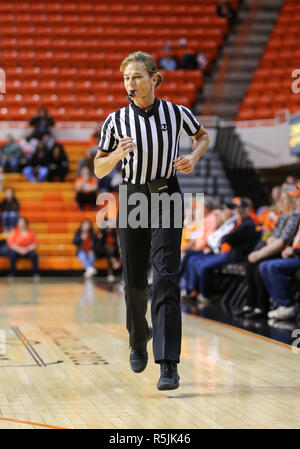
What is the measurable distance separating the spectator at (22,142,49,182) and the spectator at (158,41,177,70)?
4.32 m

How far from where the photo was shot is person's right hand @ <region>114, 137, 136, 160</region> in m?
4.32

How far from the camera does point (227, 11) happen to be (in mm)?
21406

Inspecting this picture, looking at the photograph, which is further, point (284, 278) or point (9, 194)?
point (9, 194)

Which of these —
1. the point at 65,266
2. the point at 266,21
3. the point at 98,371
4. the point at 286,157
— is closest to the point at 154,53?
the point at 266,21

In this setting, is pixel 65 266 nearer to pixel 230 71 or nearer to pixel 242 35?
pixel 230 71

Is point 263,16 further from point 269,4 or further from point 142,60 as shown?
point 142,60

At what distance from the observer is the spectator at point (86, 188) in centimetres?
→ 1664

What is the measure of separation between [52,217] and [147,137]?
12682mm

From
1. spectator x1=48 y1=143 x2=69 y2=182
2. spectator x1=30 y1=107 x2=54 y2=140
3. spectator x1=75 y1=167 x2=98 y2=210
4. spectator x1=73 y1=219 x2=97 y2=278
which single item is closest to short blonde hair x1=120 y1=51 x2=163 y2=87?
spectator x1=73 y1=219 x2=97 y2=278

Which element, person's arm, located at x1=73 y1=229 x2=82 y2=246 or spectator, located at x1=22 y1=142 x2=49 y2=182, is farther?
spectator, located at x1=22 y1=142 x2=49 y2=182

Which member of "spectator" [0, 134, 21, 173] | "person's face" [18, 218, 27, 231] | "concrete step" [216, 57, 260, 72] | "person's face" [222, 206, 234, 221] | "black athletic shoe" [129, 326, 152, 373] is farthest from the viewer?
"concrete step" [216, 57, 260, 72]

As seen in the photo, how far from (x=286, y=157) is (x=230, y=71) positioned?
406cm

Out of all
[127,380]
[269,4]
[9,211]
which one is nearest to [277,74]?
[269,4]

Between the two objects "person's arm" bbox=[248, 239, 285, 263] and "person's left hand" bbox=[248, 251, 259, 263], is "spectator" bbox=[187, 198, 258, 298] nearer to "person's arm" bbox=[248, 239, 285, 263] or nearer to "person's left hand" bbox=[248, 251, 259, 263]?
"person's left hand" bbox=[248, 251, 259, 263]
